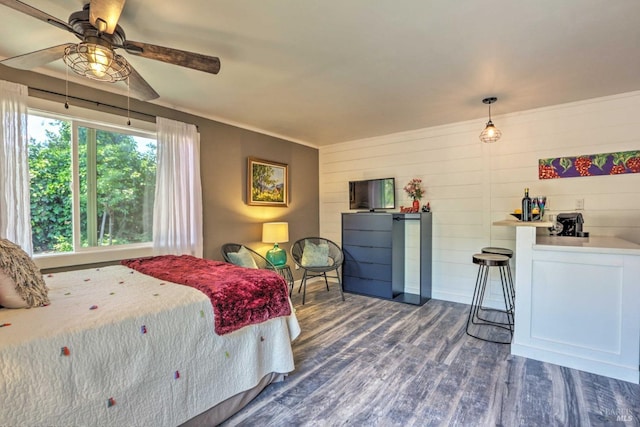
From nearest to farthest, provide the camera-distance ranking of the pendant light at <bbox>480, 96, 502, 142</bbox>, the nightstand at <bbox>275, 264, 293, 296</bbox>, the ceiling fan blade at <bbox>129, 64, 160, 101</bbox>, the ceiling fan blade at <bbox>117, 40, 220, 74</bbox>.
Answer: the ceiling fan blade at <bbox>117, 40, 220, 74</bbox>
the ceiling fan blade at <bbox>129, 64, 160, 101</bbox>
the pendant light at <bbox>480, 96, 502, 142</bbox>
the nightstand at <bbox>275, 264, 293, 296</bbox>

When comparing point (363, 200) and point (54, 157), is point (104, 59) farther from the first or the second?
point (363, 200)

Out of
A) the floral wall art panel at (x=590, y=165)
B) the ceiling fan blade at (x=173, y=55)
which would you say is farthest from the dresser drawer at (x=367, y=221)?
the ceiling fan blade at (x=173, y=55)

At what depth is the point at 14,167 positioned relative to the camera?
2338 mm

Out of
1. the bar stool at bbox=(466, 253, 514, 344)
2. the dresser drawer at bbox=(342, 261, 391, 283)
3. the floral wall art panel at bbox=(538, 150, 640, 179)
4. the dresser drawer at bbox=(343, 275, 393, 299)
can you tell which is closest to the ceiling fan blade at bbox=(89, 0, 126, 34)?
the bar stool at bbox=(466, 253, 514, 344)

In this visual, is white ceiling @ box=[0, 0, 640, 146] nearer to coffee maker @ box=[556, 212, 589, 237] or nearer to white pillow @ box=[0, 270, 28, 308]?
coffee maker @ box=[556, 212, 589, 237]

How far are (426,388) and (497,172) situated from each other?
110 inches

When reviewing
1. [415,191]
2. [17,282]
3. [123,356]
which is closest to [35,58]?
[17,282]

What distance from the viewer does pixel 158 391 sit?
4.90 feet

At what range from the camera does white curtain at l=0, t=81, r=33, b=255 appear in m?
2.28

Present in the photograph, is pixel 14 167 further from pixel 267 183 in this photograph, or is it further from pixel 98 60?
pixel 267 183

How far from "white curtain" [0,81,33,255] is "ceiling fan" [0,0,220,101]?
72 centimetres

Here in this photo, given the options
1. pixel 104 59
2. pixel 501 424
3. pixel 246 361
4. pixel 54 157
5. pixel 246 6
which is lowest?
pixel 501 424

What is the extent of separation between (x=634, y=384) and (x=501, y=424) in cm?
123

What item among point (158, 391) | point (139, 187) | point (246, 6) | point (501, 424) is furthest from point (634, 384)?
point (139, 187)
